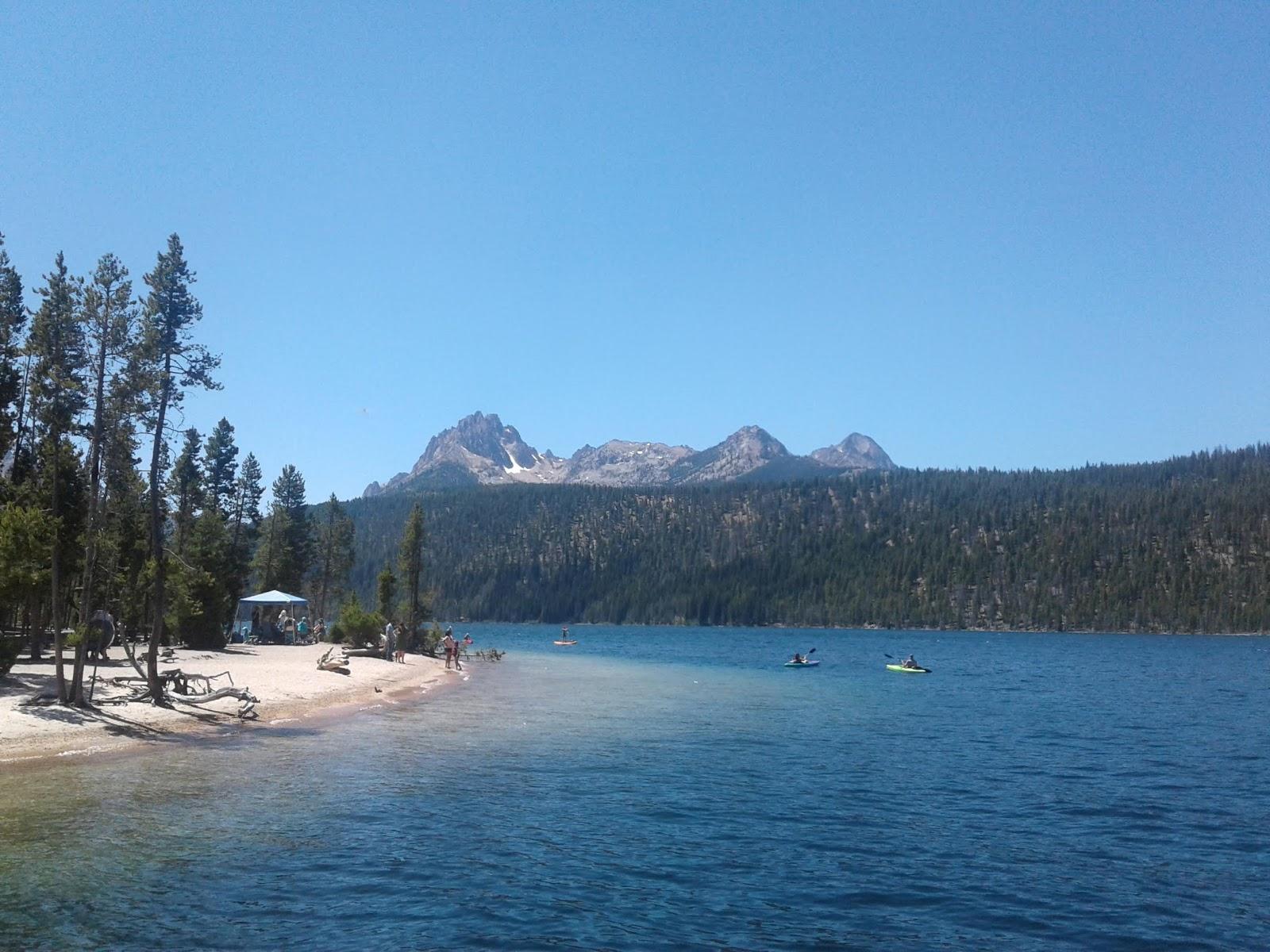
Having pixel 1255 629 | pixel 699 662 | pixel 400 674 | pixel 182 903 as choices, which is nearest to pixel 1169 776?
pixel 182 903

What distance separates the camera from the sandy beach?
2497 cm

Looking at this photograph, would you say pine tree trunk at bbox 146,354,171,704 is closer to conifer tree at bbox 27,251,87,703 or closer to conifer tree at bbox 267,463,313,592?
conifer tree at bbox 27,251,87,703

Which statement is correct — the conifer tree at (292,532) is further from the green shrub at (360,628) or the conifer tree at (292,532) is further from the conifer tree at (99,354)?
the conifer tree at (99,354)

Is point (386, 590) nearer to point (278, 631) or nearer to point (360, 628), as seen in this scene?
point (360, 628)

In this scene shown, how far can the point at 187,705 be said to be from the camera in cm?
3155

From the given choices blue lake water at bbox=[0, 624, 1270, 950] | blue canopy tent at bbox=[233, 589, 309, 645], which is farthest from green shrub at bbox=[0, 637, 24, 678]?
blue canopy tent at bbox=[233, 589, 309, 645]

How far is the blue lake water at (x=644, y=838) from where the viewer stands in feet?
43.9

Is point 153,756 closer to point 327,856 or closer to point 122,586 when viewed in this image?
point 327,856

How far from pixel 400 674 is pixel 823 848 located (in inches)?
1574

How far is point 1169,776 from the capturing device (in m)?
27.5

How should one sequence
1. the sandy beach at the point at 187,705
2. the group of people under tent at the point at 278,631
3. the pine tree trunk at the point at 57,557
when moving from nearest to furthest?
the sandy beach at the point at 187,705 < the pine tree trunk at the point at 57,557 < the group of people under tent at the point at 278,631

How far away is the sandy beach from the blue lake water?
1.62 metres

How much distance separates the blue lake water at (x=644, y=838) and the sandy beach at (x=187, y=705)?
63.9 inches

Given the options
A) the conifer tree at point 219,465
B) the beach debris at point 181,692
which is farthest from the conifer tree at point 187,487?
the beach debris at point 181,692
